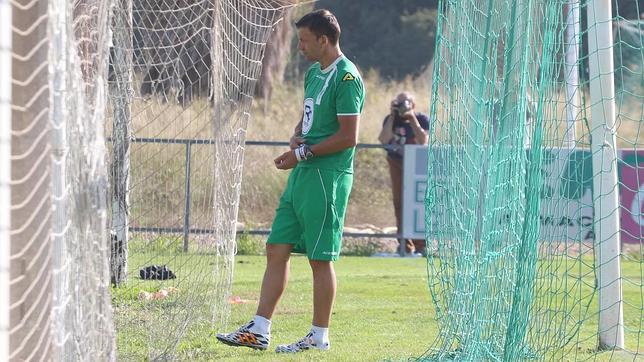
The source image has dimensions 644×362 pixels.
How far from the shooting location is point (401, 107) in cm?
1473

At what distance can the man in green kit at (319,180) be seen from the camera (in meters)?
6.75

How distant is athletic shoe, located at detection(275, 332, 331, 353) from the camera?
678cm

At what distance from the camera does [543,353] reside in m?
6.38

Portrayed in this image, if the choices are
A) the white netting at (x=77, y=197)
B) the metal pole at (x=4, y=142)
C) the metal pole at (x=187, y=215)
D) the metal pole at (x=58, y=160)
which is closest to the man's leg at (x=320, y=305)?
the metal pole at (x=187, y=215)

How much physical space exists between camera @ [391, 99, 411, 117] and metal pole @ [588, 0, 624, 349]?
757 cm

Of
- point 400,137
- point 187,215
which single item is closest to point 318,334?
point 187,215

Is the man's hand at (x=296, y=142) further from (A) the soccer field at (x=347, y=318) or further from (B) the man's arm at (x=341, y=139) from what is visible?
(A) the soccer field at (x=347, y=318)

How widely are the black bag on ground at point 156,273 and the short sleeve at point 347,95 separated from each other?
4.99ft

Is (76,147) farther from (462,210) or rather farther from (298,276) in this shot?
(298,276)

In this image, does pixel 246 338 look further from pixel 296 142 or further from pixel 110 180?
pixel 110 180

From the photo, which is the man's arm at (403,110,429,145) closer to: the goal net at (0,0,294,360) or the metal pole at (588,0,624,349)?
the goal net at (0,0,294,360)

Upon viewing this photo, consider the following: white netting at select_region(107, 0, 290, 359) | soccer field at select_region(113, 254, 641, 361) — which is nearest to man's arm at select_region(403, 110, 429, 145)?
soccer field at select_region(113, 254, 641, 361)

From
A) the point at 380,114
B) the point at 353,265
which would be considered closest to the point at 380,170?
the point at 380,114

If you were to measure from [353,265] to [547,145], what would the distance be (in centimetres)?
618
